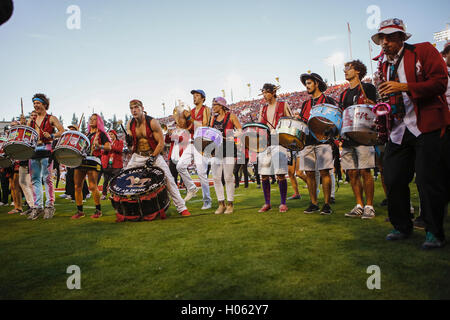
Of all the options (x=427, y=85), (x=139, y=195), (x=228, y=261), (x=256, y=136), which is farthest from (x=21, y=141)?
(x=427, y=85)

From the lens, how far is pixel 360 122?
4.18 m

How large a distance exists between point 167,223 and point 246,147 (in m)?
2.10

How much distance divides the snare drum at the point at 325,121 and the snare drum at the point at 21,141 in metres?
5.58

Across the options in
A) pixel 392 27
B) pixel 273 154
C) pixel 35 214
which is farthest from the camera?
pixel 35 214

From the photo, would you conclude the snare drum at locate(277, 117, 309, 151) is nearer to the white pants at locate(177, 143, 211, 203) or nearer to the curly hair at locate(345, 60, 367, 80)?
the curly hair at locate(345, 60, 367, 80)

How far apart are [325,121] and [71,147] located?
15.7 ft

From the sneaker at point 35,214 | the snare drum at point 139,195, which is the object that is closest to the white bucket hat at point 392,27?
the snare drum at point 139,195

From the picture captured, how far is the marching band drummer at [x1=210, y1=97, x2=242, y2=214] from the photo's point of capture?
6387 millimetres

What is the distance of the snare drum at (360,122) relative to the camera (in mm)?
4152

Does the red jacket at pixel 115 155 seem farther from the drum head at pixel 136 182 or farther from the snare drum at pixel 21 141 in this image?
the drum head at pixel 136 182

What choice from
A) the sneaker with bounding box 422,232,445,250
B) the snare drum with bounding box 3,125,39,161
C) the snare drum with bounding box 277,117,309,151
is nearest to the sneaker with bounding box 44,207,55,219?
the snare drum with bounding box 3,125,39,161

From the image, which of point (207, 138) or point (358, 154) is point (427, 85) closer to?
point (358, 154)

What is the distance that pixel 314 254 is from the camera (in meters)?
3.27
